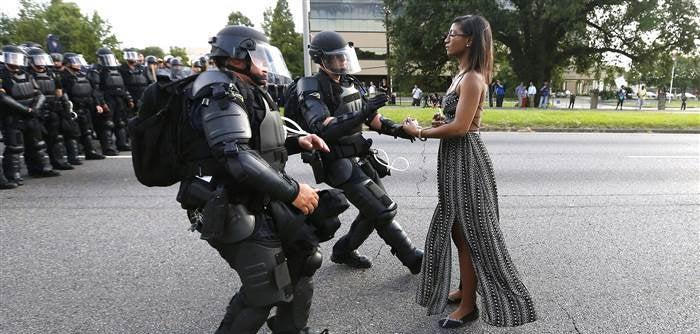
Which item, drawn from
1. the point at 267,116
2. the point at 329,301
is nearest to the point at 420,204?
the point at 329,301

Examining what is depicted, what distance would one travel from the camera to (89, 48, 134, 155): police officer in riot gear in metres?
9.02

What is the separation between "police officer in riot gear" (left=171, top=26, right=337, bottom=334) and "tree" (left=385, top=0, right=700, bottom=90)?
26.1 meters

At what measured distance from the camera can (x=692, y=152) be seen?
9.47m

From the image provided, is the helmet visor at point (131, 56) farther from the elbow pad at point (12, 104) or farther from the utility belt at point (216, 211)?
the utility belt at point (216, 211)

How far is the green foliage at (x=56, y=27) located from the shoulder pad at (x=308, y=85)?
40.9 metres

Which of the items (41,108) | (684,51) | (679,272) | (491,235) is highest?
(684,51)

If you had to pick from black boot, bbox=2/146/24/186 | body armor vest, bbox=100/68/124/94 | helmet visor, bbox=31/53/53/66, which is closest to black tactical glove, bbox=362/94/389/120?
black boot, bbox=2/146/24/186

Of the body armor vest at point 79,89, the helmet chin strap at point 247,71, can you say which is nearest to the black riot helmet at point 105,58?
the body armor vest at point 79,89

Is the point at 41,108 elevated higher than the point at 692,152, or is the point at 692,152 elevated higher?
the point at 41,108

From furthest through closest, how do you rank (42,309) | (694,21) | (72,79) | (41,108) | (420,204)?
(694,21), (72,79), (41,108), (420,204), (42,309)

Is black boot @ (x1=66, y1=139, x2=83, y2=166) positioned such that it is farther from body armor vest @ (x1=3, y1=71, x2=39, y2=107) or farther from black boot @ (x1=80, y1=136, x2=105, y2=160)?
body armor vest @ (x1=3, y1=71, x2=39, y2=107)

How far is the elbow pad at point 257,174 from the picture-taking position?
187 cm

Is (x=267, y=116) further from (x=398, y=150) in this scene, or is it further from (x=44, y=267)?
(x=398, y=150)

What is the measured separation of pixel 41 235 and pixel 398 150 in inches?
264
